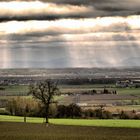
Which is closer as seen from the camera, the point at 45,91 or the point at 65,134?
the point at 65,134

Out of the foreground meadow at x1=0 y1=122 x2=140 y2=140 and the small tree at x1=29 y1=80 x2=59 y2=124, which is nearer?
the foreground meadow at x1=0 y1=122 x2=140 y2=140

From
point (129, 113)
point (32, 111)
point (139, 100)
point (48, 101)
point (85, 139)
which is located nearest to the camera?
point (85, 139)

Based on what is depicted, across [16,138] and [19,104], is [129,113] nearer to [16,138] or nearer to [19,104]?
[19,104]

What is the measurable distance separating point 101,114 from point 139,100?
58919mm

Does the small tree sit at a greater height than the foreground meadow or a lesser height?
greater

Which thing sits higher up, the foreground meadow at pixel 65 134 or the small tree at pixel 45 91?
the small tree at pixel 45 91

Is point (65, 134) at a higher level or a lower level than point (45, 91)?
lower

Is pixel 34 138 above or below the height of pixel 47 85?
below

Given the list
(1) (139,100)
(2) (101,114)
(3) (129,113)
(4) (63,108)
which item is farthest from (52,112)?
(1) (139,100)

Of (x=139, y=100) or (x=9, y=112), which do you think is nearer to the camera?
(x=9, y=112)

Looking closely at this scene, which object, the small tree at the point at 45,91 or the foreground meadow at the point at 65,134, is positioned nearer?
the foreground meadow at the point at 65,134

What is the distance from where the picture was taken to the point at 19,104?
115375 millimetres

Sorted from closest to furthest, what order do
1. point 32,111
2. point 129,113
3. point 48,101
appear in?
point 48,101
point 129,113
point 32,111

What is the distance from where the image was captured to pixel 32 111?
357 feet
